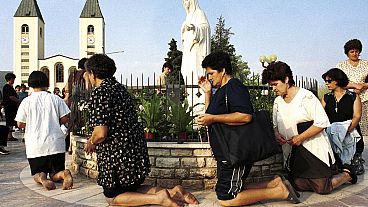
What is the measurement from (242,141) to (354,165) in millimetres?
2772

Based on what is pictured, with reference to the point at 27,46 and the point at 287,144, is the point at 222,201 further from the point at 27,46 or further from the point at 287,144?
the point at 27,46

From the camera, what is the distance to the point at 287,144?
539 cm

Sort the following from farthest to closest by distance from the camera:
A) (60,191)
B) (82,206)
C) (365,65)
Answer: (365,65) → (60,191) → (82,206)

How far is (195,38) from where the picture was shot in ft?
28.1

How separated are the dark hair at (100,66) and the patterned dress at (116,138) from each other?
103 mm

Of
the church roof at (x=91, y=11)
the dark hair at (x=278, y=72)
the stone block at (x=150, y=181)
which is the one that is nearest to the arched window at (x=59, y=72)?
the church roof at (x=91, y=11)

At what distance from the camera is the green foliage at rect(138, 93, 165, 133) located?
598 centimetres

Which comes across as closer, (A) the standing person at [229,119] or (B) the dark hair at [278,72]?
(A) the standing person at [229,119]

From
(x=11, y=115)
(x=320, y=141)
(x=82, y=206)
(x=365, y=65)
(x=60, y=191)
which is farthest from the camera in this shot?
(x=11, y=115)

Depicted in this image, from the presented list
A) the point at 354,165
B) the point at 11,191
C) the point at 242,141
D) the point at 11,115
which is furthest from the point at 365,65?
the point at 11,115

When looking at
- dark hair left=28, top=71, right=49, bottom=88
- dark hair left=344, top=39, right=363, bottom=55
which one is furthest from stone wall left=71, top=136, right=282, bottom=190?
dark hair left=344, top=39, right=363, bottom=55

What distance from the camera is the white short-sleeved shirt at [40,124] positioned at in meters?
5.82

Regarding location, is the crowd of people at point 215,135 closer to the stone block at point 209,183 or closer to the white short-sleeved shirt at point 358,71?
the white short-sleeved shirt at point 358,71

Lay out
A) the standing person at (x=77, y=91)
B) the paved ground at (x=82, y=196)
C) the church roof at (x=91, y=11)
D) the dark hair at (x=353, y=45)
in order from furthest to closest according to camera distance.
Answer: the church roof at (x=91, y=11) < the standing person at (x=77, y=91) < the dark hair at (x=353, y=45) < the paved ground at (x=82, y=196)
